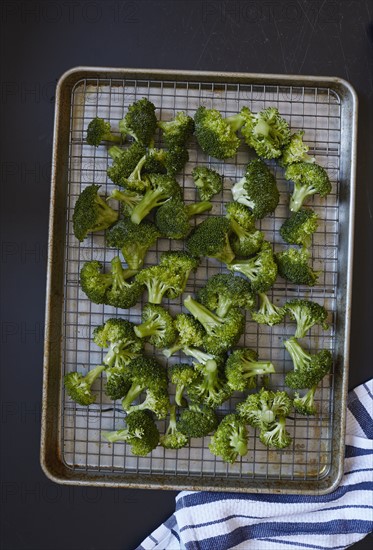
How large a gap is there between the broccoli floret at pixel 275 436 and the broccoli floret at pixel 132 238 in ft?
2.12

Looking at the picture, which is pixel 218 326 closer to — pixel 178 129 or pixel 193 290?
pixel 193 290

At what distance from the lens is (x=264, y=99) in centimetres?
194

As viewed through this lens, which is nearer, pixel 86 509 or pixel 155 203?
pixel 155 203

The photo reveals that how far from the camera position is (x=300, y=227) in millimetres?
1826

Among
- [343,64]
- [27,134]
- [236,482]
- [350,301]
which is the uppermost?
[343,64]

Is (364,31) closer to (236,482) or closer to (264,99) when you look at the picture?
(264,99)

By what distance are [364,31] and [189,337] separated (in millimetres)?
1164

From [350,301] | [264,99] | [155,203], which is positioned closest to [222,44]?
[264,99]

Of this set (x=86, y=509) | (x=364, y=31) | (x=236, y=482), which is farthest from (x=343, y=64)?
(x=86, y=509)

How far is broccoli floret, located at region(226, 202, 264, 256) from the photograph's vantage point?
184 centimetres

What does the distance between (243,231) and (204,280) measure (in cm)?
21

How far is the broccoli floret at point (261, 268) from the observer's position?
1836 mm

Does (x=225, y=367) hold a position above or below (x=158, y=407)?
above

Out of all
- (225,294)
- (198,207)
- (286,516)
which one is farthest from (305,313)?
(286,516)
